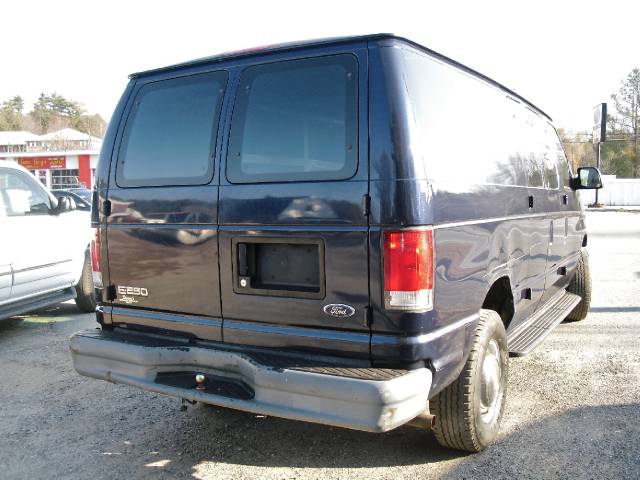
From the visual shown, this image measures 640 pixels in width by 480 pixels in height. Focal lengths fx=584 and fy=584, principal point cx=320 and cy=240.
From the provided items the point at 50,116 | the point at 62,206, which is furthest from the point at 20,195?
the point at 50,116

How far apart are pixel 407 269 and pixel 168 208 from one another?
4.77 feet

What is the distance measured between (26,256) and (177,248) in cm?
375

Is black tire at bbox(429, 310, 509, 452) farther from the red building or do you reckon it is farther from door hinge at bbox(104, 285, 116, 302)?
the red building

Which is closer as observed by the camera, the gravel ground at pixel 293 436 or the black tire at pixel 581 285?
the gravel ground at pixel 293 436

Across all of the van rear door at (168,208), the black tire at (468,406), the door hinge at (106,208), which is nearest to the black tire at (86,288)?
the door hinge at (106,208)

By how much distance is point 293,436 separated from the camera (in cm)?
373

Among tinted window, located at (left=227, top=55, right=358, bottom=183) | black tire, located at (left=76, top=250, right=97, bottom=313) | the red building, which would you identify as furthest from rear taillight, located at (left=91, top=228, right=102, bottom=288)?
the red building

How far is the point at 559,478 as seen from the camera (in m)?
3.10

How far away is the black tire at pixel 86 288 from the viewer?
24.0 ft

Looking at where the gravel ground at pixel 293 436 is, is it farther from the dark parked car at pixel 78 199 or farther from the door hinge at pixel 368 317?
the dark parked car at pixel 78 199

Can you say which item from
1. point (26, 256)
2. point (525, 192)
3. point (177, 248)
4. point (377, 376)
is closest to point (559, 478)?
point (377, 376)

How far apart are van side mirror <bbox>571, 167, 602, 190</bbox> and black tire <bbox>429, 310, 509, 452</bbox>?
302 centimetres

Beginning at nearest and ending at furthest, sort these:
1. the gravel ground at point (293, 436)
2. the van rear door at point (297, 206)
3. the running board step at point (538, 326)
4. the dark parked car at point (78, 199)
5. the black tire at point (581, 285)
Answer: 1. the van rear door at point (297, 206)
2. the gravel ground at point (293, 436)
3. the running board step at point (538, 326)
4. the black tire at point (581, 285)
5. the dark parked car at point (78, 199)

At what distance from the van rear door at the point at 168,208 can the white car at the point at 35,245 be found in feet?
9.97
